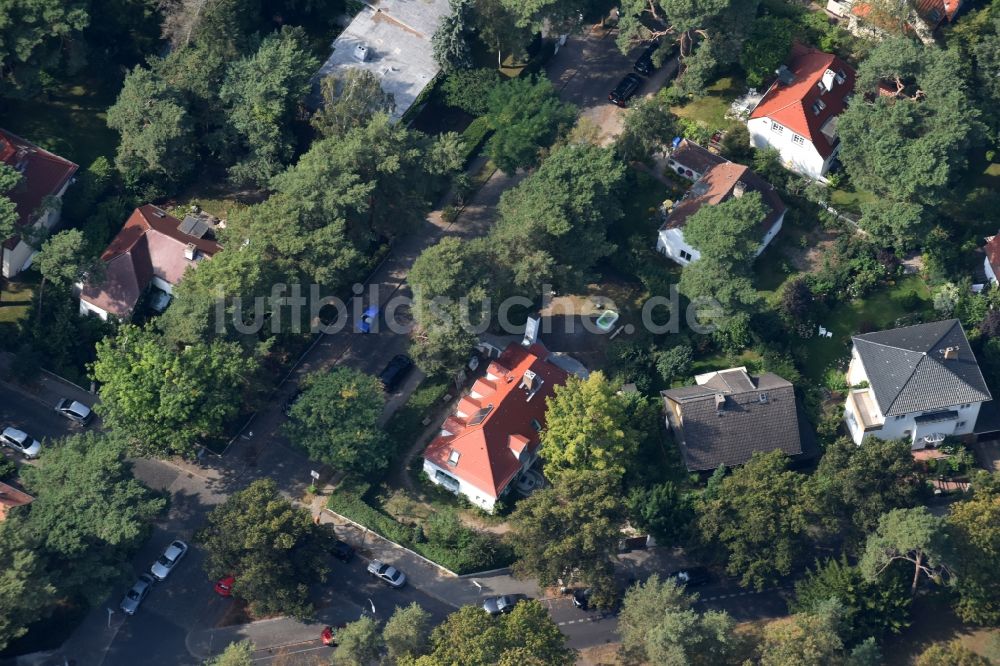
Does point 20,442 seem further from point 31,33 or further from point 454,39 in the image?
point 454,39

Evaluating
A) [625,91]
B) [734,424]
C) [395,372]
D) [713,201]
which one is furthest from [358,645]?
[625,91]

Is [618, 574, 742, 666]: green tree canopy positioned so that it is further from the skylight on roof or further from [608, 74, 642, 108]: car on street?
[608, 74, 642, 108]: car on street

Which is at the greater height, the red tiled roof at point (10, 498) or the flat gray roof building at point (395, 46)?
the flat gray roof building at point (395, 46)

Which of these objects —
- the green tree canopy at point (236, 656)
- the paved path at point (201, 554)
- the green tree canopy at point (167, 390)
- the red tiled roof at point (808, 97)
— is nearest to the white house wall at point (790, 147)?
the red tiled roof at point (808, 97)

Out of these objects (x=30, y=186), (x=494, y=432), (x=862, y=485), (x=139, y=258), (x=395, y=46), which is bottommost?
(x=862, y=485)

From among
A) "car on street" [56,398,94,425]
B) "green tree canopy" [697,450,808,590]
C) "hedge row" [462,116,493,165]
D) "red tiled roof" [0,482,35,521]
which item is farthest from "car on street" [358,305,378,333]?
"green tree canopy" [697,450,808,590]

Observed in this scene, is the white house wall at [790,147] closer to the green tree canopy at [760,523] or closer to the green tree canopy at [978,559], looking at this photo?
the green tree canopy at [760,523]

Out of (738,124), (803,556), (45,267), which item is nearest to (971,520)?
(803,556)
